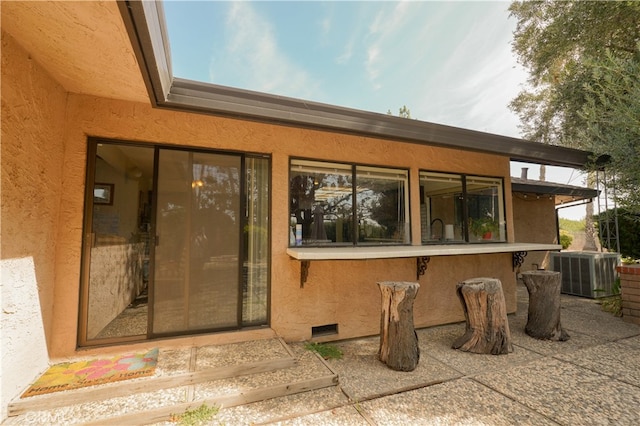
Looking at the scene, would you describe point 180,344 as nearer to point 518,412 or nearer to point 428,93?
point 518,412

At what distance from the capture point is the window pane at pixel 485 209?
197 inches

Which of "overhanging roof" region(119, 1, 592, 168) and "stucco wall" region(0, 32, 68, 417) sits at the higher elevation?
"overhanging roof" region(119, 1, 592, 168)

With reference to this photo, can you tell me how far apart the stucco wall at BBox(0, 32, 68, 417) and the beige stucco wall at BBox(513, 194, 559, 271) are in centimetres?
1053

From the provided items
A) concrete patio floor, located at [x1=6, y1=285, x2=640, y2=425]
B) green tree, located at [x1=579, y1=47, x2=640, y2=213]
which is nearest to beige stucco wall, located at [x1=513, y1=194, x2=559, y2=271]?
green tree, located at [x1=579, y1=47, x2=640, y2=213]

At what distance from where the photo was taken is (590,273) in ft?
20.9

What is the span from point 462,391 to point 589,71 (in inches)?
263

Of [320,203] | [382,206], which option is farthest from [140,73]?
[382,206]

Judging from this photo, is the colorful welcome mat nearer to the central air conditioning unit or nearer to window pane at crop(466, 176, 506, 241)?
window pane at crop(466, 176, 506, 241)

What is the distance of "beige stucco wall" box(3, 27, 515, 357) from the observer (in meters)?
2.80

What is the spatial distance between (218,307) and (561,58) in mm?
10030

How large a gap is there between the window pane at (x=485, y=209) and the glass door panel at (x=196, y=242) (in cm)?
403

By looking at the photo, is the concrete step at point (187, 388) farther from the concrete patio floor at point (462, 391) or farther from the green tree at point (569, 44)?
the green tree at point (569, 44)

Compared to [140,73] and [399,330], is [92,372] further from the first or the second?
[399,330]

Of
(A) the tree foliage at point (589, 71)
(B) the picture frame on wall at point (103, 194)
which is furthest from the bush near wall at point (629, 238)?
(B) the picture frame on wall at point (103, 194)
